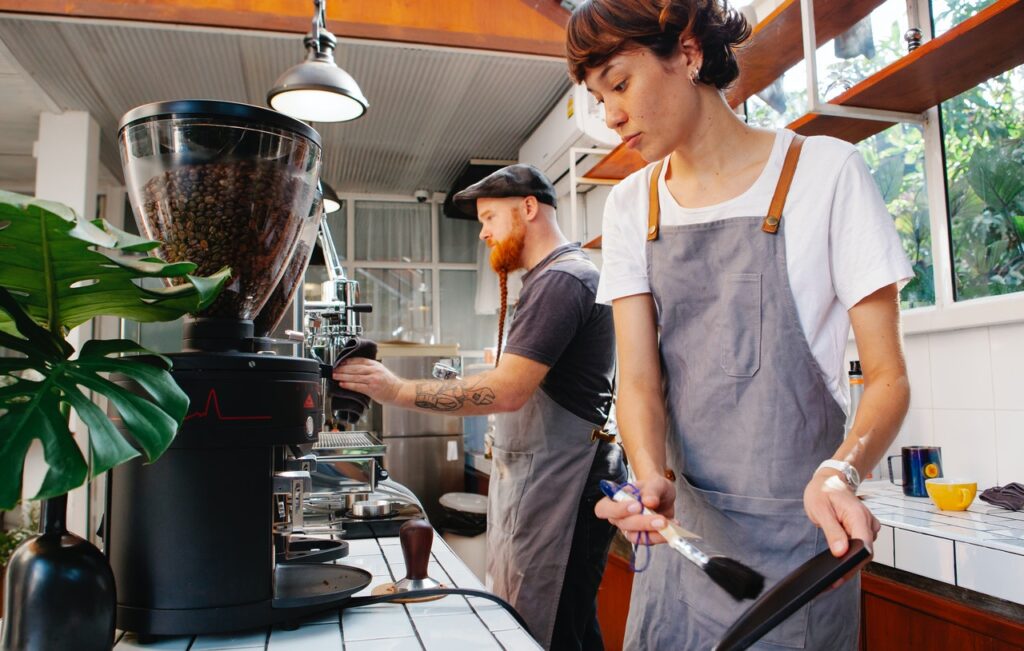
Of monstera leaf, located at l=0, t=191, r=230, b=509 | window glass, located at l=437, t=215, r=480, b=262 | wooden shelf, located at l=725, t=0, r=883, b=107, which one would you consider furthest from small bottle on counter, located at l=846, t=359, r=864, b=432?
window glass, located at l=437, t=215, r=480, b=262

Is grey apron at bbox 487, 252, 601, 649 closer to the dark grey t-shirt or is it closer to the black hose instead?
the dark grey t-shirt

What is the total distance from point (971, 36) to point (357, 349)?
5.55 feet

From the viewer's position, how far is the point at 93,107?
5.00 m

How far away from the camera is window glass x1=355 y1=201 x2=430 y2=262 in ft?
25.0

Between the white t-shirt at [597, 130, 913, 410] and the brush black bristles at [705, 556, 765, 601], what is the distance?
39 cm

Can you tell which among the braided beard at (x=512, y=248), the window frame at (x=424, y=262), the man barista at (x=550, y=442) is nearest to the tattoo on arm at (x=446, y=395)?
the man barista at (x=550, y=442)

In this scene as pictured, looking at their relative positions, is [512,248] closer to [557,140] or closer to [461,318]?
[557,140]

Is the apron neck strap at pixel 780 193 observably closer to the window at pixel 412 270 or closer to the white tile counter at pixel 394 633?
the white tile counter at pixel 394 633

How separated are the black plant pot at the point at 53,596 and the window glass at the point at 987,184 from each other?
2.27 meters

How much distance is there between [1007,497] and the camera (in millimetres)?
1715

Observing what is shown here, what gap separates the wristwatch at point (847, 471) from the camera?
862 millimetres

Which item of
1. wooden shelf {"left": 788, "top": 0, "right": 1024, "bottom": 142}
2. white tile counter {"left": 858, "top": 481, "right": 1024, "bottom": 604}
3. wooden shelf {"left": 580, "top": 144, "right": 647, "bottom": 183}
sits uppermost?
wooden shelf {"left": 580, "top": 144, "right": 647, "bottom": 183}

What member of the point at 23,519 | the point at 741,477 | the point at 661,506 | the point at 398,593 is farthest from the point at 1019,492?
the point at 23,519

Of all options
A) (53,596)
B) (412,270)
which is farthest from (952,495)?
(412,270)
